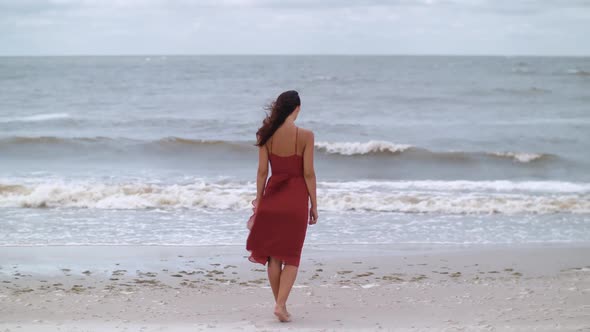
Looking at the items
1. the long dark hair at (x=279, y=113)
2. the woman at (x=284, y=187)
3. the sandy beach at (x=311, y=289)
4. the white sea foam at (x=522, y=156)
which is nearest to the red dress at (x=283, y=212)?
the woman at (x=284, y=187)

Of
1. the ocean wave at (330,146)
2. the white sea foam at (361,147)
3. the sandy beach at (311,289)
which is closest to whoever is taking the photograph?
the sandy beach at (311,289)

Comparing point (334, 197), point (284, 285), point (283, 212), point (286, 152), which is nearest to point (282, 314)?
point (284, 285)

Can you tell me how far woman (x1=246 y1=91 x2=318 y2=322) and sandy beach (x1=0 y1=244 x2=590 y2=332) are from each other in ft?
1.82

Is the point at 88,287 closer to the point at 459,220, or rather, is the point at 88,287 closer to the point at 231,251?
the point at 231,251

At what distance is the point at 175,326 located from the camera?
15.1 feet

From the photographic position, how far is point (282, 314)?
4.64 m

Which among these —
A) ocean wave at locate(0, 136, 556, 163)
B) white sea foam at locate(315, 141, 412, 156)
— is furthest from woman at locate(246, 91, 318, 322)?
white sea foam at locate(315, 141, 412, 156)

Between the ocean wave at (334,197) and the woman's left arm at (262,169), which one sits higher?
the woman's left arm at (262,169)

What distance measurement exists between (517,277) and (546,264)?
78 centimetres

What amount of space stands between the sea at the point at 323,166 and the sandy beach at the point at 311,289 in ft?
2.27

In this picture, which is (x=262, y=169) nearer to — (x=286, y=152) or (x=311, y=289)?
(x=286, y=152)

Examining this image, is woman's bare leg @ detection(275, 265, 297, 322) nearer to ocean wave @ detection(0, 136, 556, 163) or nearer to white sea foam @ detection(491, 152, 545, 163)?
ocean wave @ detection(0, 136, 556, 163)

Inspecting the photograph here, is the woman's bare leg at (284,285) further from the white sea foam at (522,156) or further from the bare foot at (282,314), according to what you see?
the white sea foam at (522,156)

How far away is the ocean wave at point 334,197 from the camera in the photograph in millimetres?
10195
